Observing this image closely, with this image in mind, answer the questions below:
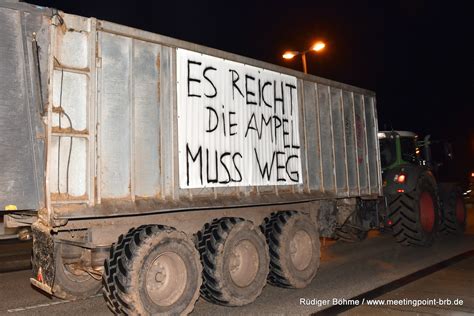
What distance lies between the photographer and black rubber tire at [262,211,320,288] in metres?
6.84

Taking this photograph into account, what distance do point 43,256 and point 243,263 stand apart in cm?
276

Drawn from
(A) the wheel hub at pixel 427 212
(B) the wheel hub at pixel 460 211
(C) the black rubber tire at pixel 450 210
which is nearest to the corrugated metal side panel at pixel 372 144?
(A) the wheel hub at pixel 427 212

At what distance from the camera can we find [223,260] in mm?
5898

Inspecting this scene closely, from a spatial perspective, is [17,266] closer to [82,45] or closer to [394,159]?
[82,45]

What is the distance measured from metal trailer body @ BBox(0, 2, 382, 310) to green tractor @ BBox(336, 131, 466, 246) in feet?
13.5

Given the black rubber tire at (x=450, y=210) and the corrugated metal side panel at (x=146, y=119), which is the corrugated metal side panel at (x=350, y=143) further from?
the black rubber tire at (x=450, y=210)

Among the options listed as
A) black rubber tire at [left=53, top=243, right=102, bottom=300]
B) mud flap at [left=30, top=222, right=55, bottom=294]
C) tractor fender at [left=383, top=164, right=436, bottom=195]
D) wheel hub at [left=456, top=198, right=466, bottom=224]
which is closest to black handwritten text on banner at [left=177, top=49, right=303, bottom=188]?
mud flap at [left=30, top=222, right=55, bottom=294]

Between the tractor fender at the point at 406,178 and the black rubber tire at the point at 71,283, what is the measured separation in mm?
7306

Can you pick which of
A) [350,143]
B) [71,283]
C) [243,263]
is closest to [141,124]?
[243,263]

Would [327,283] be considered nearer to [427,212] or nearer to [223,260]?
[223,260]

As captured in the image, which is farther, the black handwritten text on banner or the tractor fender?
the tractor fender

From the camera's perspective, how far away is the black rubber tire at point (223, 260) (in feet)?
19.2

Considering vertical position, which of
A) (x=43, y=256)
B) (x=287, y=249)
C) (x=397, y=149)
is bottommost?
(x=287, y=249)

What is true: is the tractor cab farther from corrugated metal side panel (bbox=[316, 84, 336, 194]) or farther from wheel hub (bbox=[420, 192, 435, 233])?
corrugated metal side panel (bbox=[316, 84, 336, 194])
